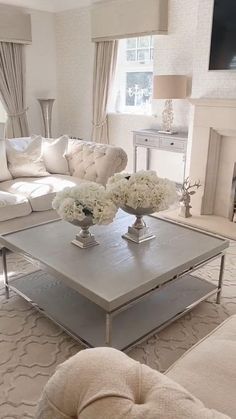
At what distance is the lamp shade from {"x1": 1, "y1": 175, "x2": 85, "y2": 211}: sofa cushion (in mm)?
1538

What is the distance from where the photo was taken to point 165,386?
79cm

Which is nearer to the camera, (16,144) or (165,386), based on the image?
(165,386)

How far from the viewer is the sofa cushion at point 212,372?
0.99 meters

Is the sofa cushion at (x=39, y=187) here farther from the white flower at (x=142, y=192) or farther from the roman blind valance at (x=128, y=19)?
the roman blind valance at (x=128, y=19)

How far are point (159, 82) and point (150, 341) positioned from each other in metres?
3.07

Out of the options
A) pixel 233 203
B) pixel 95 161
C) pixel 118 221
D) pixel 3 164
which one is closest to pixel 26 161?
pixel 3 164

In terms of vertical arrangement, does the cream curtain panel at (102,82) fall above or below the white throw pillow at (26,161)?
above

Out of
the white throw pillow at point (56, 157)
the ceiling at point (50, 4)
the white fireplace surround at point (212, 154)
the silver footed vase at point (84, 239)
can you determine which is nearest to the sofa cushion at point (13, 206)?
the white throw pillow at point (56, 157)

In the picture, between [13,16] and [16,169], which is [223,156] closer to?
[16,169]

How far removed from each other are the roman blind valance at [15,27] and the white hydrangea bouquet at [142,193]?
13.7ft

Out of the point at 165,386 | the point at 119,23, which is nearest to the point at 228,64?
the point at 119,23

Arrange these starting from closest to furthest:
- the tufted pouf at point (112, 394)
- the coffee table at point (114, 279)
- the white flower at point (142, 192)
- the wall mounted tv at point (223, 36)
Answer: the tufted pouf at point (112, 394), the coffee table at point (114, 279), the white flower at point (142, 192), the wall mounted tv at point (223, 36)

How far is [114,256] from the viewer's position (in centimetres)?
192

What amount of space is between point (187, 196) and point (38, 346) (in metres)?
2.31
